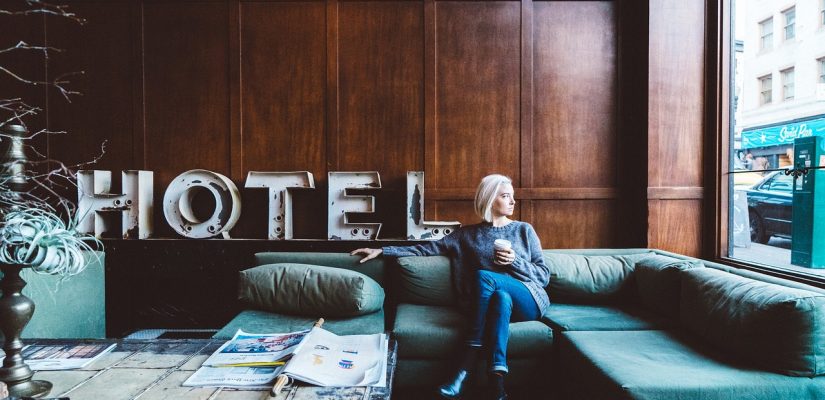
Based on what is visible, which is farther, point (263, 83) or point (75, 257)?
point (263, 83)

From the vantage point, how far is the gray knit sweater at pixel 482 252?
269 centimetres

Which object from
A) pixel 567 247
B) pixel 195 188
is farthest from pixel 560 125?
pixel 195 188

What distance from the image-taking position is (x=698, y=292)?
7.36ft

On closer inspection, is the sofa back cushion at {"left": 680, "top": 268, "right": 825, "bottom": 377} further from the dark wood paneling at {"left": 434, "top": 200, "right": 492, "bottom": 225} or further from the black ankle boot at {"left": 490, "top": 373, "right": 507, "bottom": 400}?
the dark wood paneling at {"left": 434, "top": 200, "right": 492, "bottom": 225}

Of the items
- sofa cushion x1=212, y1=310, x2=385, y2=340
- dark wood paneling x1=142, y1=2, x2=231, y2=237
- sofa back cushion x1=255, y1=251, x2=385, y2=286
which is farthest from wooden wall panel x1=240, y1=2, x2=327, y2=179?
sofa cushion x1=212, y1=310, x2=385, y2=340

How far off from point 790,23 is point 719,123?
2.54 ft

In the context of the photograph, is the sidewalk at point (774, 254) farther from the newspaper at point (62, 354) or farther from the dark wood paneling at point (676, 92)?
the newspaper at point (62, 354)

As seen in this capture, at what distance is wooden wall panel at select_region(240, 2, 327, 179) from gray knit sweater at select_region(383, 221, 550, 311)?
3.98 feet

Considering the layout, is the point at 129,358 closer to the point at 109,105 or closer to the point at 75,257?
the point at 75,257

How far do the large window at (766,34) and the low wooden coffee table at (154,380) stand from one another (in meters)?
2.94

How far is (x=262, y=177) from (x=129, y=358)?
77.7 inches

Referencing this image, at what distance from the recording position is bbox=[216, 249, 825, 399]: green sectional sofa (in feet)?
5.64

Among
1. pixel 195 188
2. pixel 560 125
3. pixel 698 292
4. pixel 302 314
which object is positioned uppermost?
pixel 560 125

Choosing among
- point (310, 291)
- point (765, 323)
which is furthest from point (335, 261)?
point (765, 323)
